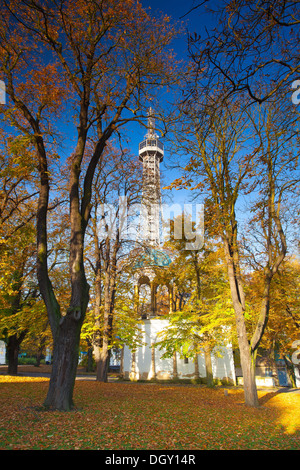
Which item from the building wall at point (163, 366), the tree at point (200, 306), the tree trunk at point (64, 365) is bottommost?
the building wall at point (163, 366)

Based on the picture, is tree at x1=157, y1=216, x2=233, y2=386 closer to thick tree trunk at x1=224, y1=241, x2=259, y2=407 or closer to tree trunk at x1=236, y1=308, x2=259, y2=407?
thick tree trunk at x1=224, y1=241, x2=259, y2=407

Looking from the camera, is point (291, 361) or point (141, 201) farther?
point (291, 361)

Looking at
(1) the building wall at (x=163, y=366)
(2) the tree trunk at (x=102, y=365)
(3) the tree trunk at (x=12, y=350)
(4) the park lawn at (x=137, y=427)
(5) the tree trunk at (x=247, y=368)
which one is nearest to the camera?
(4) the park lawn at (x=137, y=427)

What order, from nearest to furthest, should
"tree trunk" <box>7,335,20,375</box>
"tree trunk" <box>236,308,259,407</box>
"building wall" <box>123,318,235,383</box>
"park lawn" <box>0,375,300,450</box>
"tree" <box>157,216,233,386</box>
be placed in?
1. "park lawn" <box>0,375,300,450</box>
2. "tree trunk" <box>236,308,259,407</box>
3. "tree" <box>157,216,233,386</box>
4. "tree trunk" <box>7,335,20,375</box>
5. "building wall" <box>123,318,235,383</box>

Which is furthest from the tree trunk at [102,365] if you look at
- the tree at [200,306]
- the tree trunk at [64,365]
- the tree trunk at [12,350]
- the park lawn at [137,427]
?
the tree trunk at [64,365]

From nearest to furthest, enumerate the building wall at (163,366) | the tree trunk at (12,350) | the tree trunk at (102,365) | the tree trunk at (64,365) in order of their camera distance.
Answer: the tree trunk at (64,365) < the tree trunk at (102,365) < the tree trunk at (12,350) < the building wall at (163,366)

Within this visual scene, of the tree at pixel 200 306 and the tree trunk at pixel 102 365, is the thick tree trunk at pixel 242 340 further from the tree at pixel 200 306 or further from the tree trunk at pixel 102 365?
the tree trunk at pixel 102 365

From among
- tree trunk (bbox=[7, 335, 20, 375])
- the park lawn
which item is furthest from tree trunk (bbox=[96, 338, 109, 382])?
the park lawn

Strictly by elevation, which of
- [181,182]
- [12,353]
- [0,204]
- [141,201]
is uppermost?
[141,201]

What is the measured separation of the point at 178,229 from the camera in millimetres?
21219

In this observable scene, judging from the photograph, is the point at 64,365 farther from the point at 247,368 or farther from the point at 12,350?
the point at 12,350
